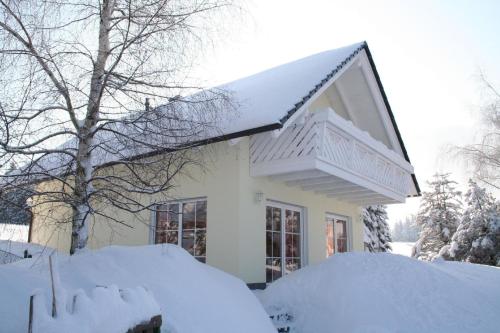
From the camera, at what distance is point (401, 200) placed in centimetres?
1361

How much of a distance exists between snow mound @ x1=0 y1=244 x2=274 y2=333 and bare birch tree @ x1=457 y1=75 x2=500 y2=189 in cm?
1531

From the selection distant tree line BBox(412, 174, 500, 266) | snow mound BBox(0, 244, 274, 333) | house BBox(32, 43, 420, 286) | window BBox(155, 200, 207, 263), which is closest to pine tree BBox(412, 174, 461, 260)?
distant tree line BBox(412, 174, 500, 266)

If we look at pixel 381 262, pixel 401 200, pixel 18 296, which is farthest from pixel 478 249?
pixel 18 296

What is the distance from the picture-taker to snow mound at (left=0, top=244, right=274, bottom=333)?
3672 mm

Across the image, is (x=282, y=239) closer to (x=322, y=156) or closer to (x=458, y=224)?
(x=322, y=156)

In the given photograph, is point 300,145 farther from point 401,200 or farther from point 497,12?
point 497,12

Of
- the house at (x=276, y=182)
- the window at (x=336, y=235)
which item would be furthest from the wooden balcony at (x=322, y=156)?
the window at (x=336, y=235)

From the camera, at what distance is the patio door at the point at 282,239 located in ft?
32.1

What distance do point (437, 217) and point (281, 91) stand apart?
74.8 feet

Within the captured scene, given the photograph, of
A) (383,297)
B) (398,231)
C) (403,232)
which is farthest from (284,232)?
(398,231)

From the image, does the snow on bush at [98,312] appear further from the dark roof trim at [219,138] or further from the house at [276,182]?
the house at [276,182]

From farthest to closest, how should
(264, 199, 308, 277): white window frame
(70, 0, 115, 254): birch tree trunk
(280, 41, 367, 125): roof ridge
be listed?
(264, 199, 308, 277): white window frame < (280, 41, 367, 125): roof ridge < (70, 0, 115, 254): birch tree trunk

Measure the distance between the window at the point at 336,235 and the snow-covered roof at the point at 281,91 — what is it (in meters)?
4.32

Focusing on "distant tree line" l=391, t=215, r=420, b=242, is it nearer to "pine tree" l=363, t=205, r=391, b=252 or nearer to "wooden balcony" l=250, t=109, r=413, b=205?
"pine tree" l=363, t=205, r=391, b=252
